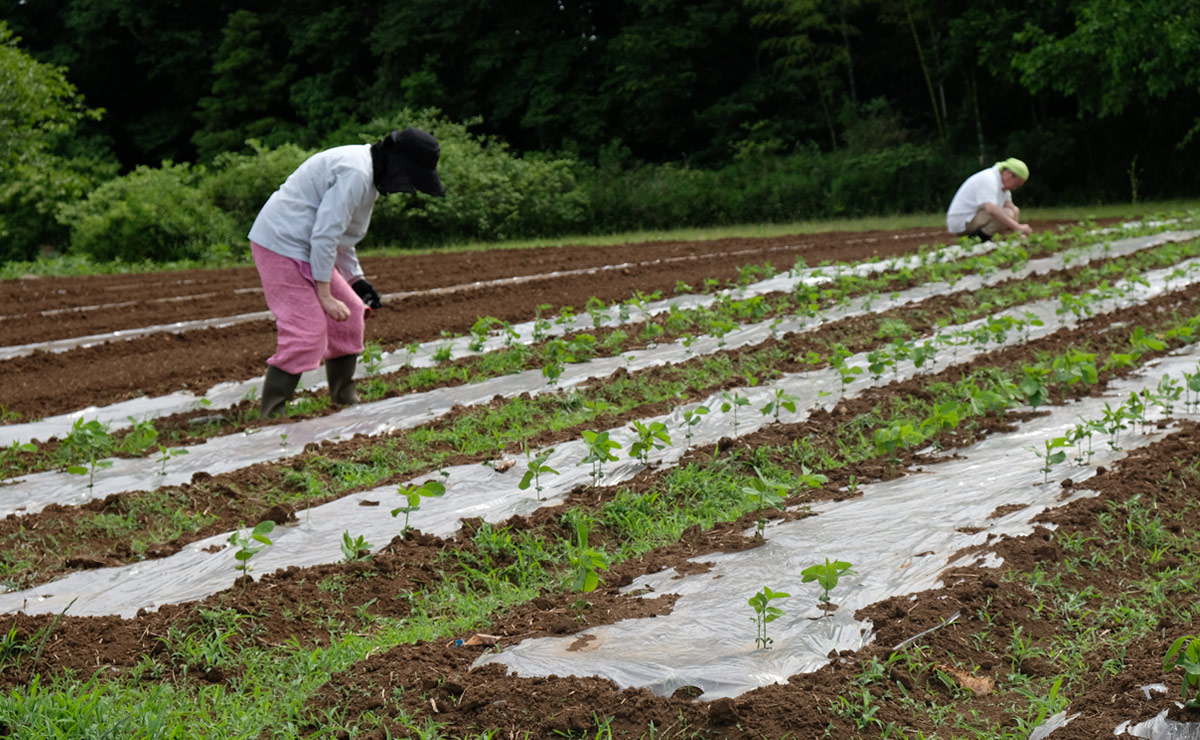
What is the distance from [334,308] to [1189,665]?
4.25m

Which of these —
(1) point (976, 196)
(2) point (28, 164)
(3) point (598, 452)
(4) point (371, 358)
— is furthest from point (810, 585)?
(2) point (28, 164)

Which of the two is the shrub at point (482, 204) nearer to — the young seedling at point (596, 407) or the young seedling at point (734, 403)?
the young seedling at point (596, 407)

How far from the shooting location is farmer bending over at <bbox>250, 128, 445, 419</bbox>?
17.3 feet

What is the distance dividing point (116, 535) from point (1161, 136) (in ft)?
77.5

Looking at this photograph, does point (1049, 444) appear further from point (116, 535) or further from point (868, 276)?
point (868, 276)

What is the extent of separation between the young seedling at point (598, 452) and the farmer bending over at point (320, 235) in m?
1.65

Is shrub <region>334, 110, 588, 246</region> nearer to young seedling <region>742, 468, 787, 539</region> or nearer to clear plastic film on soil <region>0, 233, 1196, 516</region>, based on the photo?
clear plastic film on soil <region>0, 233, 1196, 516</region>

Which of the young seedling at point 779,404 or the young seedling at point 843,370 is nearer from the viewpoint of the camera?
the young seedling at point 779,404

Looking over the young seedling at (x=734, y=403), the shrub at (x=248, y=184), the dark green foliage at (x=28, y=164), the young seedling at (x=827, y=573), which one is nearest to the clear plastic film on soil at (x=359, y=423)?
the young seedling at (x=734, y=403)

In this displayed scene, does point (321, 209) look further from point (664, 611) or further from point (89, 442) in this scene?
point (664, 611)

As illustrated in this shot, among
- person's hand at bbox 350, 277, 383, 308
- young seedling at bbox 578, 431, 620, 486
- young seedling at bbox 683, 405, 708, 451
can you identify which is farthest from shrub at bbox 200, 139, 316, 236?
young seedling at bbox 578, 431, 620, 486

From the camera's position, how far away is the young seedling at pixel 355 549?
356cm

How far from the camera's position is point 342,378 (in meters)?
6.01

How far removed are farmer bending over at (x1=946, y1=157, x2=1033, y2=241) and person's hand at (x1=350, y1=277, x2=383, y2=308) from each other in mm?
8201
